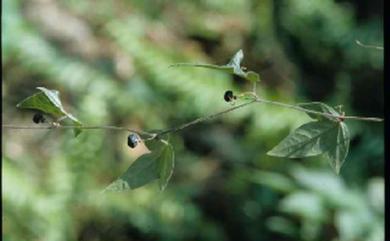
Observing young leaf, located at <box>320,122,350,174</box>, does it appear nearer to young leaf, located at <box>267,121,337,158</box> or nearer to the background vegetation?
young leaf, located at <box>267,121,337,158</box>

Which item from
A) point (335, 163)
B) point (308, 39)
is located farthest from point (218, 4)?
point (335, 163)

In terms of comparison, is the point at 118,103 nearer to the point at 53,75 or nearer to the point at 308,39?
the point at 53,75

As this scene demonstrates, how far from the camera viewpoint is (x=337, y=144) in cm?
68

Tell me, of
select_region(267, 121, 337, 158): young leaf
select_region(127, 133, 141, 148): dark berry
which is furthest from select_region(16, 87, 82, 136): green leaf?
select_region(267, 121, 337, 158): young leaf

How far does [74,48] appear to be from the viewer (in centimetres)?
308

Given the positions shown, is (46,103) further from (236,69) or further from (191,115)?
(191,115)

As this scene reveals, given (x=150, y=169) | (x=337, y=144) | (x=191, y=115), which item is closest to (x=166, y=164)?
(x=150, y=169)

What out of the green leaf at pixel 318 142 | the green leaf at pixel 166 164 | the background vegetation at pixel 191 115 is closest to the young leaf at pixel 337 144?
the green leaf at pixel 318 142

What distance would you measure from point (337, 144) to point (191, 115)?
215 centimetres

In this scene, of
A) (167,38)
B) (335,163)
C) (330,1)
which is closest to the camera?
(335,163)

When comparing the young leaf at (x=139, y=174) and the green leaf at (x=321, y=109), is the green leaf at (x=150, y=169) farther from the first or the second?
the green leaf at (x=321, y=109)

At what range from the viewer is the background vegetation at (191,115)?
2465 millimetres

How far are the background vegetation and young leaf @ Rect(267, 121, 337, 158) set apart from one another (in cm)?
162

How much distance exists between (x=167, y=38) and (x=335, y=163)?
2.53m
